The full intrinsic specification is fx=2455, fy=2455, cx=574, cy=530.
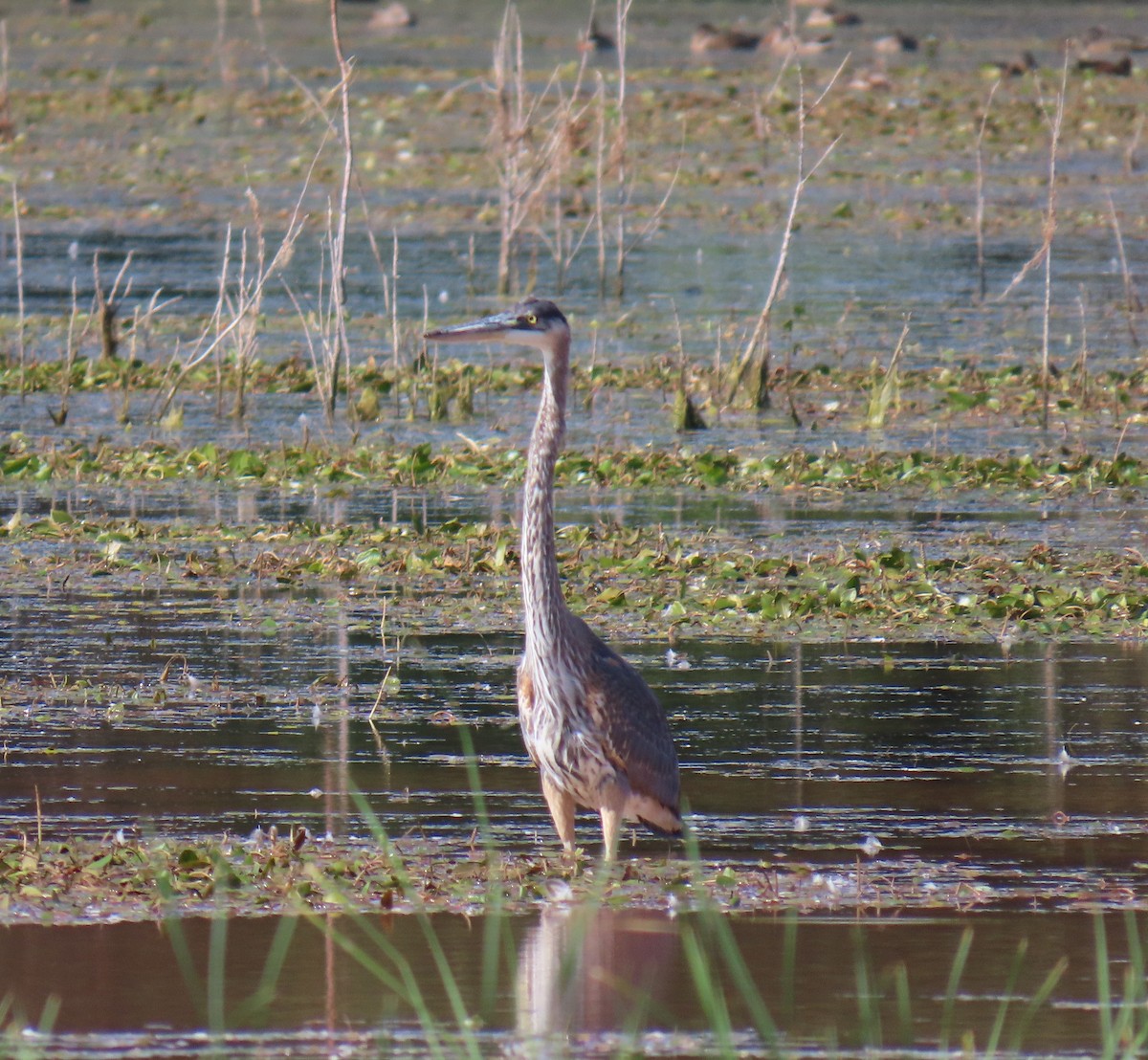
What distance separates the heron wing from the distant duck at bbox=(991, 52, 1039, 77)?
102 ft

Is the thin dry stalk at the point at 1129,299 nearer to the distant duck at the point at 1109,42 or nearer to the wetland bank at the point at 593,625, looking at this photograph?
the wetland bank at the point at 593,625

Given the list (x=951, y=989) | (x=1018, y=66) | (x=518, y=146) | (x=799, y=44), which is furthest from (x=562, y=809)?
(x=799, y=44)

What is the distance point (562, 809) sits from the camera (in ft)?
24.4

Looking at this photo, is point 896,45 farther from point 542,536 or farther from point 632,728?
point 632,728

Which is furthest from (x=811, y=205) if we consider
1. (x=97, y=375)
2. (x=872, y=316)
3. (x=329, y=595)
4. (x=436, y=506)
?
(x=329, y=595)

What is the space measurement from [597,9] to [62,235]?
2684cm

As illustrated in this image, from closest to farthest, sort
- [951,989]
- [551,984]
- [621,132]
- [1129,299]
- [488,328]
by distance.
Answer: [951,989] < [551,984] < [488,328] < [621,132] < [1129,299]

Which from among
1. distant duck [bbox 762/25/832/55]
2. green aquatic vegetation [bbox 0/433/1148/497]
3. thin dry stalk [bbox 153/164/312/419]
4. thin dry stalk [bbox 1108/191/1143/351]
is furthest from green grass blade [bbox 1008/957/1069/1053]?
distant duck [bbox 762/25/832/55]

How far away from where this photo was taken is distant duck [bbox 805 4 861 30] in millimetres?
46719

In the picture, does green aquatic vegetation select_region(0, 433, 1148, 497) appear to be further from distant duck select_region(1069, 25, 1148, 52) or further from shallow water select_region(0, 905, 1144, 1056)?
distant duck select_region(1069, 25, 1148, 52)

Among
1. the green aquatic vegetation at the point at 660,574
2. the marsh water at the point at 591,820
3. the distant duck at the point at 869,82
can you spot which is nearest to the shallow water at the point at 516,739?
the marsh water at the point at 591,820

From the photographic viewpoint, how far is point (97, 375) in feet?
55.7

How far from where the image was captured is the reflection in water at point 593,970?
5789 mm

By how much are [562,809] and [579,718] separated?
301mm
